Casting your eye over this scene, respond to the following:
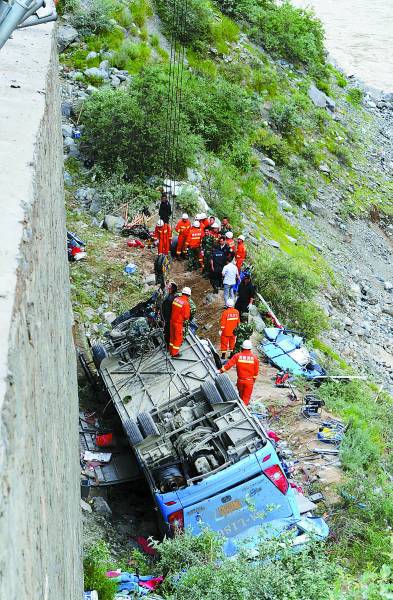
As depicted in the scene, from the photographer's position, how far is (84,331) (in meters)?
11.7

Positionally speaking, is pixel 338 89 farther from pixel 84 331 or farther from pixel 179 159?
pixel 84 331

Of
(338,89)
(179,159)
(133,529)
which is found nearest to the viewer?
(133,529)

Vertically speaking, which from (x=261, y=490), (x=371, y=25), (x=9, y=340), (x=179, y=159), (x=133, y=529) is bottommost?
(x=133, y=529)

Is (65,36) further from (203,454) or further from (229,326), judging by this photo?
(203,454)

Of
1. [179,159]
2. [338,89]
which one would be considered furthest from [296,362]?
[338,89]

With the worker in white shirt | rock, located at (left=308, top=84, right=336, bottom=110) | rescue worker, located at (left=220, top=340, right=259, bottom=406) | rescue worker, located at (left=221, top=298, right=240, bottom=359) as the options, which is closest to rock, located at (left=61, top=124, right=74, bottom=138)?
the worker in white shirt

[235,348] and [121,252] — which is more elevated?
[121,252]

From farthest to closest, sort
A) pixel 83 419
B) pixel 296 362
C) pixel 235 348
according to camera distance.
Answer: pixel 296 362, pixel 235 348, pixel 83 419

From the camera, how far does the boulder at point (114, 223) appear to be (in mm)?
14727

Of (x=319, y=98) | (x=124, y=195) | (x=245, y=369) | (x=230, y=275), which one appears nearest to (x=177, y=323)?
(x=245, y=369)

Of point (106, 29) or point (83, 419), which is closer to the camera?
point (83, 419)

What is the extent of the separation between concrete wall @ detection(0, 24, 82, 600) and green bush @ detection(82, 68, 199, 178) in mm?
11898

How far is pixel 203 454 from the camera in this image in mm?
7723

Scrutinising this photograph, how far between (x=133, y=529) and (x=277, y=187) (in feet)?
48.3
